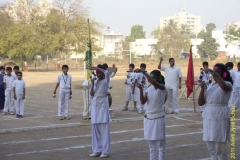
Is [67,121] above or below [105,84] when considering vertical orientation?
below

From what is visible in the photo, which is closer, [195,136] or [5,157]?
[5,157]

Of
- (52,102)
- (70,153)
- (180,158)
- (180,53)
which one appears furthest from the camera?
(180,53)

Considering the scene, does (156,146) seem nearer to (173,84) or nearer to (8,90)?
(173,84)

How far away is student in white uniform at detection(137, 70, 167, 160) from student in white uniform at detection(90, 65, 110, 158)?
186cm

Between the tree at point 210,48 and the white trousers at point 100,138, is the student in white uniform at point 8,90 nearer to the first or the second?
the white trousers at point 100,138

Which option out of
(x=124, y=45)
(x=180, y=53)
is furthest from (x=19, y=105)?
(x=124, y=45)

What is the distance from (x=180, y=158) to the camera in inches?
370

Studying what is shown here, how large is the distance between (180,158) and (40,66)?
7016 cm

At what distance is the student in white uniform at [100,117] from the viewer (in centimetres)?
970

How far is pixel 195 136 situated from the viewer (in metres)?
12.1

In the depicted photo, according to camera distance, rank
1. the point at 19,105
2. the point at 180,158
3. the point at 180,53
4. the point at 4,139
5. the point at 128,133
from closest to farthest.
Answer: the point at 180,158 → the point at 4,139 → the point at 128,133 → the point at 19,105 → the point at 180,53

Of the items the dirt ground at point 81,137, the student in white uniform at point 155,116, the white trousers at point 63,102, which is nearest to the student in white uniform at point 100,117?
the dirt ground at point 81,137

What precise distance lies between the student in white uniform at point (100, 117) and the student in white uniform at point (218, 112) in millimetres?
2814

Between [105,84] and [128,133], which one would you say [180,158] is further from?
[128,133]
